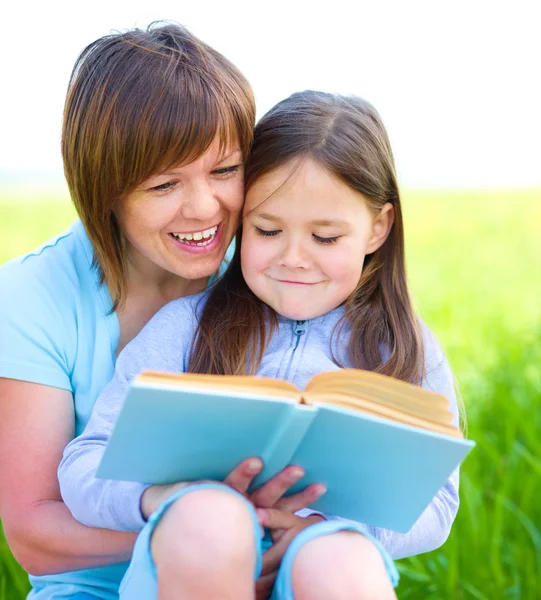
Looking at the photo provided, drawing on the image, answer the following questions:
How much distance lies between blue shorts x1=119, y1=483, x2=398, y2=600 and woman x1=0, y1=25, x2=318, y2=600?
1.11 ft

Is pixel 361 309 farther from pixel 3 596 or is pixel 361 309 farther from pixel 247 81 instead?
pixel 3 596

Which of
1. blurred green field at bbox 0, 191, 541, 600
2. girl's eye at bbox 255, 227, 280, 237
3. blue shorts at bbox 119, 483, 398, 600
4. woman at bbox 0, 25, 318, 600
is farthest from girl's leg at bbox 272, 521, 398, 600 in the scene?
blurred green field at bbox 0, 191, 541, 600

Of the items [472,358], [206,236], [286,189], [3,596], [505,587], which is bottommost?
[3,596]

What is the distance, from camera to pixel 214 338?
211 cm

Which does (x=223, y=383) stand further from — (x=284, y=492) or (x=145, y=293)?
(x=145, y=293)

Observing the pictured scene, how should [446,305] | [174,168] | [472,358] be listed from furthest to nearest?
[446,305], [472,358], [174,168]

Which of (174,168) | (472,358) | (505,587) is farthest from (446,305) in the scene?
(174,168)

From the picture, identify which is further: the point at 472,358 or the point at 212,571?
the point at 472,358

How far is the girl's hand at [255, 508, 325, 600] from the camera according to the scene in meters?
1.66

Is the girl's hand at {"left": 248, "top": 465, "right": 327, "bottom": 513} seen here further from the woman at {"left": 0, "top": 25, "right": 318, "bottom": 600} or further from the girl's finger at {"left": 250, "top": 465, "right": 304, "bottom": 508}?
the woman at {"left": 0, "top": 25, "right": 318, "bottom": 600}

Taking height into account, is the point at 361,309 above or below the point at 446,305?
above

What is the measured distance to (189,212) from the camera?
83.1 inches

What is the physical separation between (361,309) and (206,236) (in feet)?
1.42

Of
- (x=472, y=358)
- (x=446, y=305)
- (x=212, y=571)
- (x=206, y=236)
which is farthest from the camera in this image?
(x=446, y=305)
